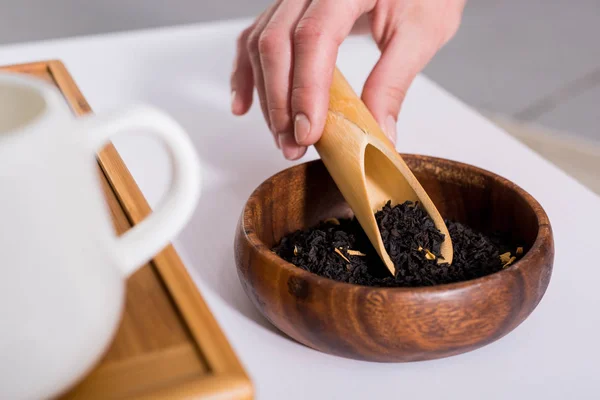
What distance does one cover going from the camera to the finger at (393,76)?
75 cm

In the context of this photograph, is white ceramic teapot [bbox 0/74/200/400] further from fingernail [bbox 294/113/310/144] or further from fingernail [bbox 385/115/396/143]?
fingernail [bbox 385/115/396/143]

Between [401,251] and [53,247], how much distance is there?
0.34m

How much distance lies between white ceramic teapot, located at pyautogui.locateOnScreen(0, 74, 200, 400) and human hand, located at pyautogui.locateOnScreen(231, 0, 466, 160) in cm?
33

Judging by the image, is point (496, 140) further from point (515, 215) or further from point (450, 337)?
point (450, 337)

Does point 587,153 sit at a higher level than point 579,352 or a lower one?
lower

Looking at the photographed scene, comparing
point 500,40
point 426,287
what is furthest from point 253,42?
point 500,40

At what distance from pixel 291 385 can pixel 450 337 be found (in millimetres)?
119

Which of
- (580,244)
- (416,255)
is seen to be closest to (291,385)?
(416,255)

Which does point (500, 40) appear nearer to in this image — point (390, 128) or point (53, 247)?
point (390, 128)

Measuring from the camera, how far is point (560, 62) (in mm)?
1966

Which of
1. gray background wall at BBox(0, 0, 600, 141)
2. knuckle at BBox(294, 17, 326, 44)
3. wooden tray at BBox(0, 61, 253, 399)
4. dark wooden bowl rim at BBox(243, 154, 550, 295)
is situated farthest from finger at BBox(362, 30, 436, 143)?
gray background wall at BBox(0, 0, 600, 141)

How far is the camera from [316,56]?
662mm

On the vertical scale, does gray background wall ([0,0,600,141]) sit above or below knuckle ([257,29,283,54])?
below

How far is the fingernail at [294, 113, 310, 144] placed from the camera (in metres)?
0.63
